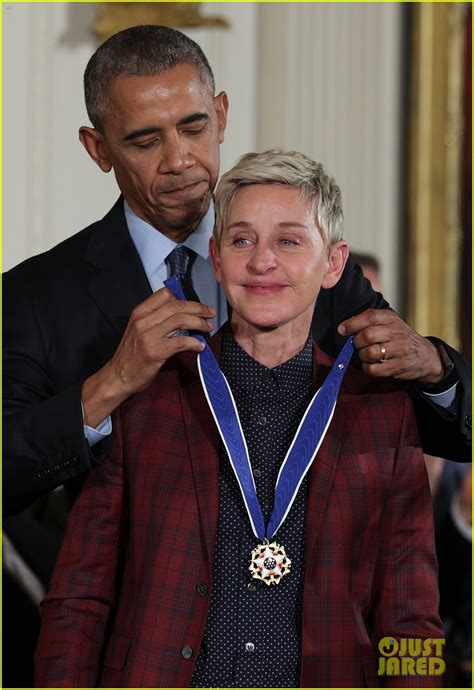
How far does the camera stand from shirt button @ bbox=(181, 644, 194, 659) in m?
2.18

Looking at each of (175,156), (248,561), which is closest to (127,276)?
(175,156)

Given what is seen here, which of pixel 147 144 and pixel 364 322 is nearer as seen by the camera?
pixel 364 322

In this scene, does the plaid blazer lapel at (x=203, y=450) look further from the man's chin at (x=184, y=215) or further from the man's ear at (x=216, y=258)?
the man's chin at (x=184, y=215)

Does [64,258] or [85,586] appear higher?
[64,258]

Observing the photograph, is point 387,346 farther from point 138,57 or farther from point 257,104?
point 257,104

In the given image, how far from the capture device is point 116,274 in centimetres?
275

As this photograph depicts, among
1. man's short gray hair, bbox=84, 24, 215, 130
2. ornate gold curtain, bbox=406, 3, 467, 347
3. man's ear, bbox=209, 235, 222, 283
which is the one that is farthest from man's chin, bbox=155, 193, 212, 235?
ornate gold curtain, bbox=406, 3, 467, 347

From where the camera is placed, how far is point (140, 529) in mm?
2262

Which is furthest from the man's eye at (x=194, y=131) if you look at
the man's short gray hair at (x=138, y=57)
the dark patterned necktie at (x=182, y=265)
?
the dark patterned necktie at (x=182, y=265)

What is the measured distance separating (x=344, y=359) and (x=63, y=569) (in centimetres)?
58

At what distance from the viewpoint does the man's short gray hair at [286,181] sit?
2.29 m

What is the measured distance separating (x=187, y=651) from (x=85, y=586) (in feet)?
0.70

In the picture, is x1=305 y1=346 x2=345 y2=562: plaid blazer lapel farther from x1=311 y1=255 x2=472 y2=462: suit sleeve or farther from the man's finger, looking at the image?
x1=311 y1=255 x2=472 y2=462: suit sleeve

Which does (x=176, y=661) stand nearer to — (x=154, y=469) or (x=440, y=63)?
(x=154, y=469)
